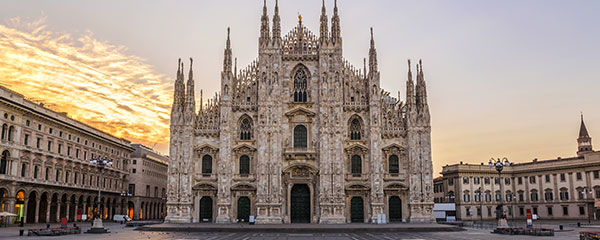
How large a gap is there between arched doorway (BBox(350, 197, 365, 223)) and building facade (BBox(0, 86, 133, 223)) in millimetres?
26475

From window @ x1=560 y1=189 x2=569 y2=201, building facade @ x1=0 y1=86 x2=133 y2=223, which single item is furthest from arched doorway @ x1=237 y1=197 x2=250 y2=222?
window @ x1=560 y1=189 x2=569 y2=201

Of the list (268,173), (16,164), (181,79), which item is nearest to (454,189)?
(268,173)

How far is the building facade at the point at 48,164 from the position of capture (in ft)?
171

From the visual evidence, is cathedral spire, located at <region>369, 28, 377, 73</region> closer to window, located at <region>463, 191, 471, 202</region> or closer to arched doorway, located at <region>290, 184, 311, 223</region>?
arched doorway, located at <region>290, 184, 311, 223</region>

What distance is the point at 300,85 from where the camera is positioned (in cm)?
5878

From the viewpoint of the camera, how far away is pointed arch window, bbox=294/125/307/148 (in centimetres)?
5728

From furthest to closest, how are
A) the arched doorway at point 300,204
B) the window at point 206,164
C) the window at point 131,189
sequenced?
1. the window at point 131,189
2. the window at point 206,164
3. the arched doorway at point 300,204

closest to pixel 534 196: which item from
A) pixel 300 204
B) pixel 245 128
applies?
pixel 300 204

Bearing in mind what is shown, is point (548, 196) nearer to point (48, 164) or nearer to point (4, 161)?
point (48, 164)

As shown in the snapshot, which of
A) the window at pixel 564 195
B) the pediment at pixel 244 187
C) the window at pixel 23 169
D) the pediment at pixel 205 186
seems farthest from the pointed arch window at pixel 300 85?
the window at pixel 564 195

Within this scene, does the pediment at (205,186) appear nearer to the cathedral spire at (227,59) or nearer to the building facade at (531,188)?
the cathedral spire at (227,59)

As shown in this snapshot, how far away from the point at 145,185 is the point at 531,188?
228ft

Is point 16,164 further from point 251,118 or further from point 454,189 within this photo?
point 454,189

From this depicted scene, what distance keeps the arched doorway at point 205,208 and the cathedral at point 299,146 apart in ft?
0.36
